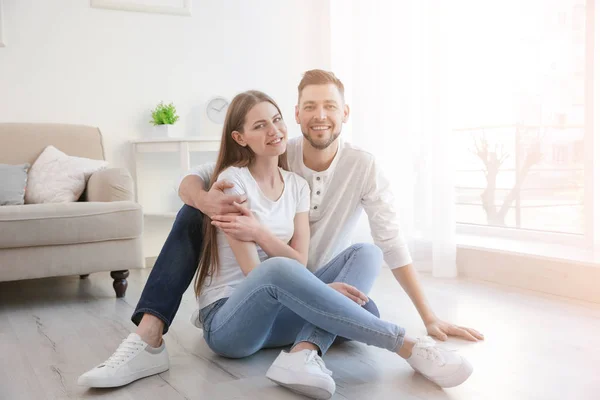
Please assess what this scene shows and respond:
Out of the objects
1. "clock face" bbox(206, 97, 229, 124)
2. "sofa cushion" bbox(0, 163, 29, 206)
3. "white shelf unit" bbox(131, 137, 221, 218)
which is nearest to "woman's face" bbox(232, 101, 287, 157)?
"sofa cushion" bbox(0, 163, 29, 206)

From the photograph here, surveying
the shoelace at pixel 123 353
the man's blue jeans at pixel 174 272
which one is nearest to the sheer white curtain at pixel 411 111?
the man's blue jeans at pixel 174 272

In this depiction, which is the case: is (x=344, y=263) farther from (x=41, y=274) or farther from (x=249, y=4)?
(x=249, y=4)

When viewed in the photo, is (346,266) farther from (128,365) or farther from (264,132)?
(128,365)

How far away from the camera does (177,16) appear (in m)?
4.09

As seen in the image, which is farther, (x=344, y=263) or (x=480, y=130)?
(x=480, y=130)

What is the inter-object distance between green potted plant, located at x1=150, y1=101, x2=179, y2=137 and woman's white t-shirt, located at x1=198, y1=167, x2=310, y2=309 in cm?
210

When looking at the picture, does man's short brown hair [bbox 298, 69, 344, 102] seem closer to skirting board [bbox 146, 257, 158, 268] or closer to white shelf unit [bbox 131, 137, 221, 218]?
white shelf unit [bbox 131, 137, 221, 218]

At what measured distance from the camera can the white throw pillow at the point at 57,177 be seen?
3201 mm

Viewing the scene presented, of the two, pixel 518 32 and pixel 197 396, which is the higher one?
pixel 518 32

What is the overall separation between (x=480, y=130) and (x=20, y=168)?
7.88 ft

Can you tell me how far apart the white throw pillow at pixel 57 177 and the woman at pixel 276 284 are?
1.56 m

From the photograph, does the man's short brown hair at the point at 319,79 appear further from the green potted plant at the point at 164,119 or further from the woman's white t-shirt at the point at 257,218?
the green potted plant at the point at 164,119

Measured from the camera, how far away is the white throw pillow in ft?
10.5

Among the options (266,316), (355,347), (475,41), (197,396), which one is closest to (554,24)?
(475,41)
